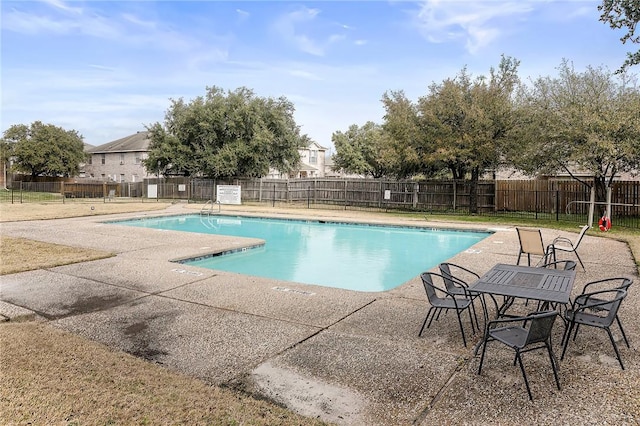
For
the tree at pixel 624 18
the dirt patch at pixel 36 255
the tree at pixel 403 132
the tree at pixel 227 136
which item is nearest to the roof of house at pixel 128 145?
the tree at pixel 227 136

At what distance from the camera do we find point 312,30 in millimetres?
14602

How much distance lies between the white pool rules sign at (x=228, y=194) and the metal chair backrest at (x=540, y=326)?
24654 millimetres

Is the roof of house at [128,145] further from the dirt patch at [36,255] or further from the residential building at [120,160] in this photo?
the dirt patch at [36,255]

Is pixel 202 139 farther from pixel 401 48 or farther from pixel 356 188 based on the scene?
pixel 401 48

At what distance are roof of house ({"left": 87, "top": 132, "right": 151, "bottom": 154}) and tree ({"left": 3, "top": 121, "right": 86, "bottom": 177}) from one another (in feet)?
8.93

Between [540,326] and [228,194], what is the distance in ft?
82.4

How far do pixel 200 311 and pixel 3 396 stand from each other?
2.40 m

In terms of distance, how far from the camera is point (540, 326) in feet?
10.1

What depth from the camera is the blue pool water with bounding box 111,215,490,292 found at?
979cm

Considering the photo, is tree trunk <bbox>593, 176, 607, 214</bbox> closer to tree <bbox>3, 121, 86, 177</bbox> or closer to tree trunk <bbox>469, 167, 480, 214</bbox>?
tree trunk <bbox>469, 167, 480, 214</bbox>

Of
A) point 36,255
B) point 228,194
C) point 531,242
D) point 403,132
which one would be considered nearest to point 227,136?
point 228,194

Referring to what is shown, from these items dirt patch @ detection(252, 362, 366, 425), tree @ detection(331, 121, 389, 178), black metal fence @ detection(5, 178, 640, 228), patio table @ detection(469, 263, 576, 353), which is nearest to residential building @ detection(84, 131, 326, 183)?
tree @ detection(331, 121, 389, 178)

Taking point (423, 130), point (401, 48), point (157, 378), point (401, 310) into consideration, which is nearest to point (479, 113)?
point (423, 130)

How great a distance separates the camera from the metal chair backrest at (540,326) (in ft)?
9.83
